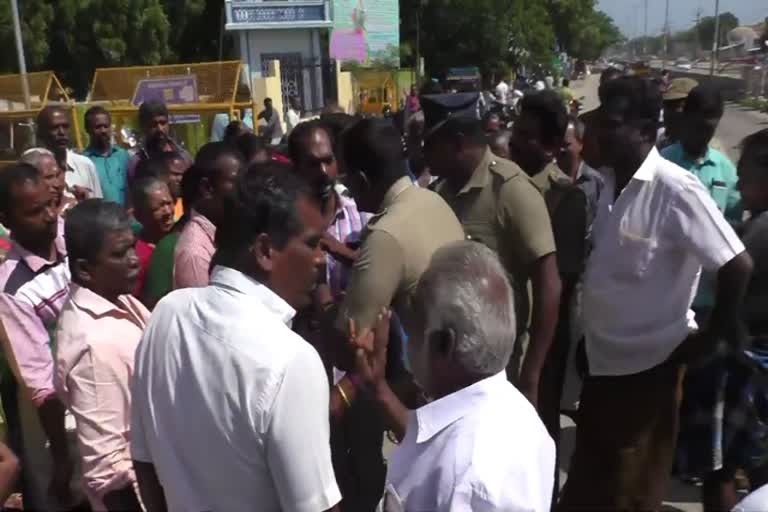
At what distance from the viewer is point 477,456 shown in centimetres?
145

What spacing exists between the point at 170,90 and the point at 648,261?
34.5 feet

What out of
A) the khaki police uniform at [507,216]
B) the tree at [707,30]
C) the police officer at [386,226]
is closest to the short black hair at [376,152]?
the police officer at [386,226]

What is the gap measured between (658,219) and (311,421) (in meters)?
1.60

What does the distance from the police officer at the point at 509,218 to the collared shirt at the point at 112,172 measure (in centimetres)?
355

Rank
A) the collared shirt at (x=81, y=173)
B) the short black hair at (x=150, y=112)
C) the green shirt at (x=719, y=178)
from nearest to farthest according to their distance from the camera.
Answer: the green shirt at (x=719, y=178) < the collared shirt at (x=81, y=173) < the short black hair at (x=150, y=112)

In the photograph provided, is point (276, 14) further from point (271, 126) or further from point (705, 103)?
point (705, 103)

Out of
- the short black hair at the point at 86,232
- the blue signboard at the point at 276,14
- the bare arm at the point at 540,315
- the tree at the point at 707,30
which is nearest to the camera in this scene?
the short black hair at the point at 86,232

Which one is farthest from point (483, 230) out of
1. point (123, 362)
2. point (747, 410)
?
point (123, 362)

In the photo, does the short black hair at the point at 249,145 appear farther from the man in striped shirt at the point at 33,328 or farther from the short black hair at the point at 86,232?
the short black hair at the point at 86,232

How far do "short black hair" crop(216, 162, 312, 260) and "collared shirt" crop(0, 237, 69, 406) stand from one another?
1344 millimetres

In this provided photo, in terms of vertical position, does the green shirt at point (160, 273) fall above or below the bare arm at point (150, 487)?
above

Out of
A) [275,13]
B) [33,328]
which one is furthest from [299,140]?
[275,13]

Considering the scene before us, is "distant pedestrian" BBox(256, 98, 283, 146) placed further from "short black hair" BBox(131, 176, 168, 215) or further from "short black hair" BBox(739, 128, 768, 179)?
"short black hair" BBox(739, 128, 768, 179)

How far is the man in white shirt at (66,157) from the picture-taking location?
18.4ft
